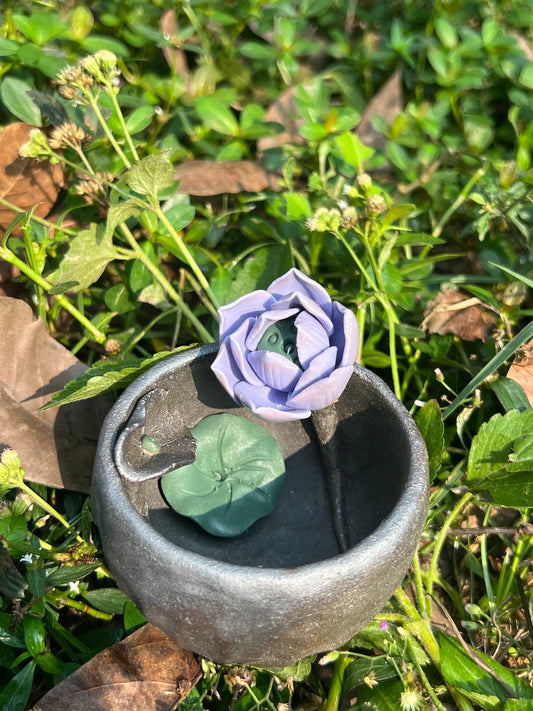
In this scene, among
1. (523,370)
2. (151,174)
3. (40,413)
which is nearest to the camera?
(151,174)

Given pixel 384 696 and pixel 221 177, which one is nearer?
pixel 384 696

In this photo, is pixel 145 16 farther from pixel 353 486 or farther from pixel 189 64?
pixel 353 486

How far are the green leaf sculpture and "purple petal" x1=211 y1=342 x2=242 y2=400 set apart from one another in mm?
118

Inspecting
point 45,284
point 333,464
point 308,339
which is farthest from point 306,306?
point 45,284

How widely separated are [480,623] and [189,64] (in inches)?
60.5

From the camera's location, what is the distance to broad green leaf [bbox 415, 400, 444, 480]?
1078 mm

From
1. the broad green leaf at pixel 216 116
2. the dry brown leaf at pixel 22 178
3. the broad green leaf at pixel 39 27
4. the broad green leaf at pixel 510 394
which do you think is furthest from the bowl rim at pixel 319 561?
the broad green leaf at pixel 39 27

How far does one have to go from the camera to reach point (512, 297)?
137 cm

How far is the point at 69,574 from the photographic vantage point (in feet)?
3.34

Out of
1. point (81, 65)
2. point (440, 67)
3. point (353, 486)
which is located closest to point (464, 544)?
point (353, 486)

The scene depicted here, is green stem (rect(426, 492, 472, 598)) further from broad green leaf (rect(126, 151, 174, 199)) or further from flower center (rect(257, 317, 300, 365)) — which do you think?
broad green leaf (rect(126, 151, 174, 199))

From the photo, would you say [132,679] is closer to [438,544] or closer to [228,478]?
[228,478]

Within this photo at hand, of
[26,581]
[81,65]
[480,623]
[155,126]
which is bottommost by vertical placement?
[480,623]

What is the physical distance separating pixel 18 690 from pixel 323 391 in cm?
58
